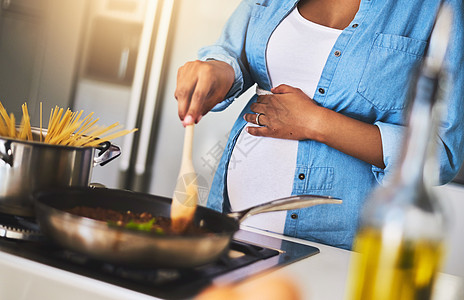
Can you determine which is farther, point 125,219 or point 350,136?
point 350,136

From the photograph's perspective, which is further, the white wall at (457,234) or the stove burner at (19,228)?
the white wall at (457,234)

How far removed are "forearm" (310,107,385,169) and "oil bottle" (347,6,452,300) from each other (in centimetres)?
87

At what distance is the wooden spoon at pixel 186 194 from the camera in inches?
31.6

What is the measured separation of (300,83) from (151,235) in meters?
0.92

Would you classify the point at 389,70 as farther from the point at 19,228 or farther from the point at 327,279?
the point at 19,228

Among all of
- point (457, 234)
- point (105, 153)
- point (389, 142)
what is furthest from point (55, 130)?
point (457, 234)

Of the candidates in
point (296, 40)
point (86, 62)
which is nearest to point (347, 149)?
point (296, 40)

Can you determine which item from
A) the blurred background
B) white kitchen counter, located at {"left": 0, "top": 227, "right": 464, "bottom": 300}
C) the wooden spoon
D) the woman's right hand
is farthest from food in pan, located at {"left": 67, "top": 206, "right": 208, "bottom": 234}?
the blurred background

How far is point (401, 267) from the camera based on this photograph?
0.41 meters

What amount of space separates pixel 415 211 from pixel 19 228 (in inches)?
21.1

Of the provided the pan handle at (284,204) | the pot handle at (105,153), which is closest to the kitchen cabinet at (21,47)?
the pot handle at (105,153)

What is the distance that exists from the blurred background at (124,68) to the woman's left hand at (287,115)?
1.61m

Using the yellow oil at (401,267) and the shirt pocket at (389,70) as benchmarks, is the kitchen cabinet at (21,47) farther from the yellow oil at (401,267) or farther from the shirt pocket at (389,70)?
the yellow oil at (401,267)

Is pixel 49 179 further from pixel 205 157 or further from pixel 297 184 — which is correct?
pixel 205 157
